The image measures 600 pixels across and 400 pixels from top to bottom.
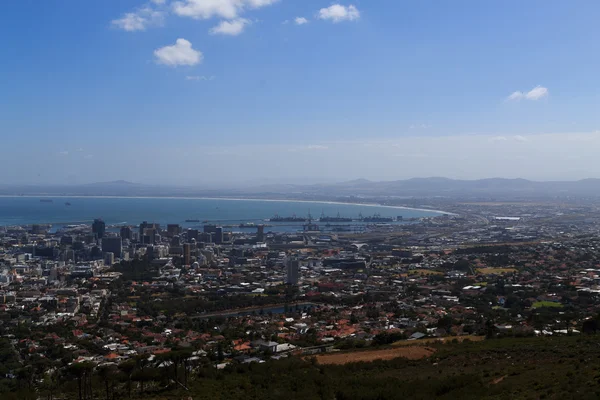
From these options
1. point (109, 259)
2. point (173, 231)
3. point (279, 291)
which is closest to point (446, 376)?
point (279, 291)

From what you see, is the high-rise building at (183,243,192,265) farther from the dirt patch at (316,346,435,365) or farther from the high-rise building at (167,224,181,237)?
the dirt patch at (316,346,435,365)

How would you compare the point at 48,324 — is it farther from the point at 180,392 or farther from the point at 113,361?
the point at 180,392

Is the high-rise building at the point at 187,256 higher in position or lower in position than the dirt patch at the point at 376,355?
lower

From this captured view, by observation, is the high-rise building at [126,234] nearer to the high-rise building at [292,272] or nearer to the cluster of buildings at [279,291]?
the cluster of buildings at [279,291]

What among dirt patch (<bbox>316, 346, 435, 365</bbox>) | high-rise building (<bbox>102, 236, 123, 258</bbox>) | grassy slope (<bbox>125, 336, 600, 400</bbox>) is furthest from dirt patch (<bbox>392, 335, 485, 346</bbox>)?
high-rise building (<bbox>102, 236, 123, 258</bbox>)

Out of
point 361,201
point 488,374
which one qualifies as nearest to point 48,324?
point 488,374

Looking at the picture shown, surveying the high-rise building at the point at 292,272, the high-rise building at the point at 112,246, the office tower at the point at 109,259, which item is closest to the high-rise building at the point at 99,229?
the high-rise building at the point at 112,246
